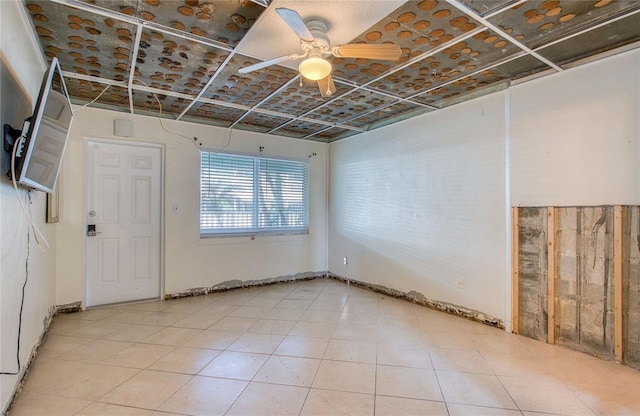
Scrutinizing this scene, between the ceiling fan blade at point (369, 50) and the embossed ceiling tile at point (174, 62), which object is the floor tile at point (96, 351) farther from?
the ceiling fan blade at point (369, 50)

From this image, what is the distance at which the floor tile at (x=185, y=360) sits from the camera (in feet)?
8.12

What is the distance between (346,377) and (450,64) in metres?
2.74

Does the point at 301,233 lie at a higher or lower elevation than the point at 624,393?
higher

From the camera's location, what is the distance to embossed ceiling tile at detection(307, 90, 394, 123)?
3629 millimetres

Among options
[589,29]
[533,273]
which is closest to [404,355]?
[533,273]

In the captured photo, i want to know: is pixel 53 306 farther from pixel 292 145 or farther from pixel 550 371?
pixel 550 371

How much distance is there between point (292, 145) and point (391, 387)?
4.10m

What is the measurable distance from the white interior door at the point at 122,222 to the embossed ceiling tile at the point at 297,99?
1785 millimetres

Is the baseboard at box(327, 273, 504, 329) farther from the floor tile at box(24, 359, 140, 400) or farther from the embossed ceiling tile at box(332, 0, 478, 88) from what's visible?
the floor tile at box(24, 359, 140, 400)

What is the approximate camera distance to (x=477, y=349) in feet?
9.28

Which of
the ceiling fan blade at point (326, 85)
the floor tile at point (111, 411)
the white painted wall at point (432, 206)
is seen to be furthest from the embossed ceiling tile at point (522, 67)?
the floor tile at point (111, 411)

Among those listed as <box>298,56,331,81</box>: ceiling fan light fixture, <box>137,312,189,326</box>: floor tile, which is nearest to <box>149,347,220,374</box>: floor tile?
<box>137,312,189,326</box>: floor tile

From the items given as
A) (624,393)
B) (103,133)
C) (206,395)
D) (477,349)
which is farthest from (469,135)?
(103,133)

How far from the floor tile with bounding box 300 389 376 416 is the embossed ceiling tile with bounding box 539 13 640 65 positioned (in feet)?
9.74
